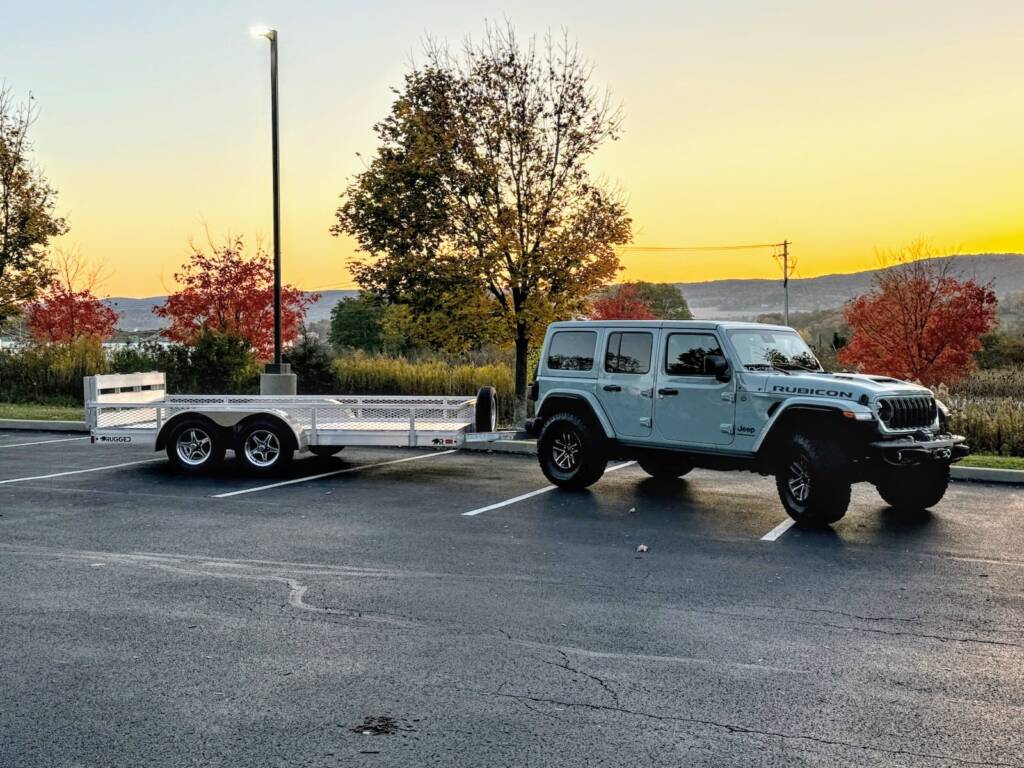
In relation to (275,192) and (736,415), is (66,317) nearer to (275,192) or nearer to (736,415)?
(275,192)

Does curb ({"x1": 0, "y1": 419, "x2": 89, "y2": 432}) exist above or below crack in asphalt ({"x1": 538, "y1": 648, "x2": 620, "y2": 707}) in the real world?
above

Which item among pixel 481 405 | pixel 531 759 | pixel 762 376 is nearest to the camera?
pixel 531 759

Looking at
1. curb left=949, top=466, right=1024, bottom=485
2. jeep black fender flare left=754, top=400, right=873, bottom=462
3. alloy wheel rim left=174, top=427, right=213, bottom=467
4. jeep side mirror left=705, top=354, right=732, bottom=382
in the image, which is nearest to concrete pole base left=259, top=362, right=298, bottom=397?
alloy wheel rim left=174, top=427, right=213, bottom=467

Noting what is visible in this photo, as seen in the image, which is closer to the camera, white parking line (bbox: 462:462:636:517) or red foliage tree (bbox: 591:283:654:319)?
white parking line (bbox: 462:462:636:517)

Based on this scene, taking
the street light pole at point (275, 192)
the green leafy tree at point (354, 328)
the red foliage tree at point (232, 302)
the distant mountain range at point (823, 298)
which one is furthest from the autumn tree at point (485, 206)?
the distant mountain range at point (823, 298)

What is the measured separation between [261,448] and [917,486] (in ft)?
27.5

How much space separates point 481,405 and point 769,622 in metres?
6.97

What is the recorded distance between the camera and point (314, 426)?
499 inches

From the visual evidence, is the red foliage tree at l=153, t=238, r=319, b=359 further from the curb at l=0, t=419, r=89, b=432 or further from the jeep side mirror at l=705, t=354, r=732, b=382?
the jeep side mirror at l=705, t=354, r=732, b=382

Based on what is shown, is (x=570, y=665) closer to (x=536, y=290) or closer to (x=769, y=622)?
(x=769, y=622)

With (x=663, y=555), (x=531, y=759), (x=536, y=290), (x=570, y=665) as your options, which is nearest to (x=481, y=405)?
(x=663, y=555)

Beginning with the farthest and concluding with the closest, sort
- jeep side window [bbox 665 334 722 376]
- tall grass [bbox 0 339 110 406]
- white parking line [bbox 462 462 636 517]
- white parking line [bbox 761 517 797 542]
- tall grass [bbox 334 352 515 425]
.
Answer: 1. tall grass [bbox 0 339 110 406]
2. tall grass [bbox 334 352 515 425]
3. jeep side window [bbox 665 334 722 376]
4. white parking line [bbox 462 462 636 517]
5. white parking line [bbox 761 517 797 542]

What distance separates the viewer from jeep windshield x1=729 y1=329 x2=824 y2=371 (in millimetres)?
10250

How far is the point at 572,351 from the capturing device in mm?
11695
